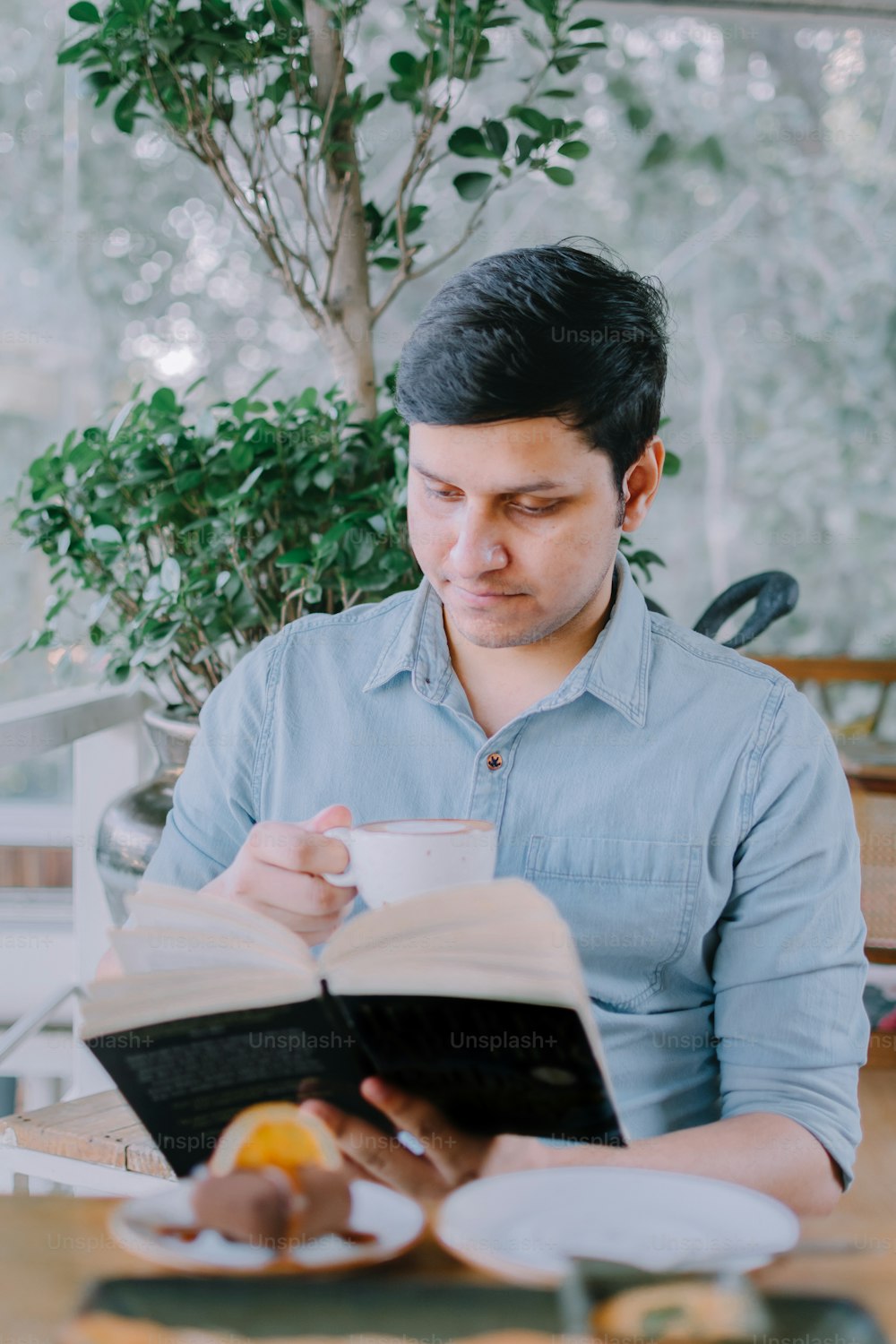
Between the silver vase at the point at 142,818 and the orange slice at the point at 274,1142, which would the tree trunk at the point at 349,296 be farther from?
the orange slice at the point at 274,1142

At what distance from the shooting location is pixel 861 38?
2762 millimetres

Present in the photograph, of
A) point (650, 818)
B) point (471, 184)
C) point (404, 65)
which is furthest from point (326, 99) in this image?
point (650, 818)

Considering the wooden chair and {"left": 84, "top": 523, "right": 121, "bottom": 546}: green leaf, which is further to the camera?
the wooden chair

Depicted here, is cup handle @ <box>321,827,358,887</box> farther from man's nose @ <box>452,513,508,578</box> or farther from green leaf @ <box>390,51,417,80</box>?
green leaf @ <box>390,51,417,80</box>

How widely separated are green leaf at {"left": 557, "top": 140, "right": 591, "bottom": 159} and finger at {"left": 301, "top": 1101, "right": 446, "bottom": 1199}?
148 centimetres

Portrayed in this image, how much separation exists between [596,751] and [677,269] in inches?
79.3

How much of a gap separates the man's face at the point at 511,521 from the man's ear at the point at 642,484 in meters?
0.06

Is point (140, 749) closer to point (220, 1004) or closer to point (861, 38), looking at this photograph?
point (220, 1004)

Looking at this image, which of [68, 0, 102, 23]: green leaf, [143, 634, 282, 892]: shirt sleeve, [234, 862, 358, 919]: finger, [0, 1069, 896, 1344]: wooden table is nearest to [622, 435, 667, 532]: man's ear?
[143, 634, 282, 892]: shirt sleeve

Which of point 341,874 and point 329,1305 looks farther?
point 341,874

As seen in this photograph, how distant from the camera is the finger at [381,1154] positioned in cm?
76

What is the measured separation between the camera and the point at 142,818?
5.54 ft

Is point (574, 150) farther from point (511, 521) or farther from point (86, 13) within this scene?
point (511, 521)

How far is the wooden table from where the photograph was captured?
54cm
